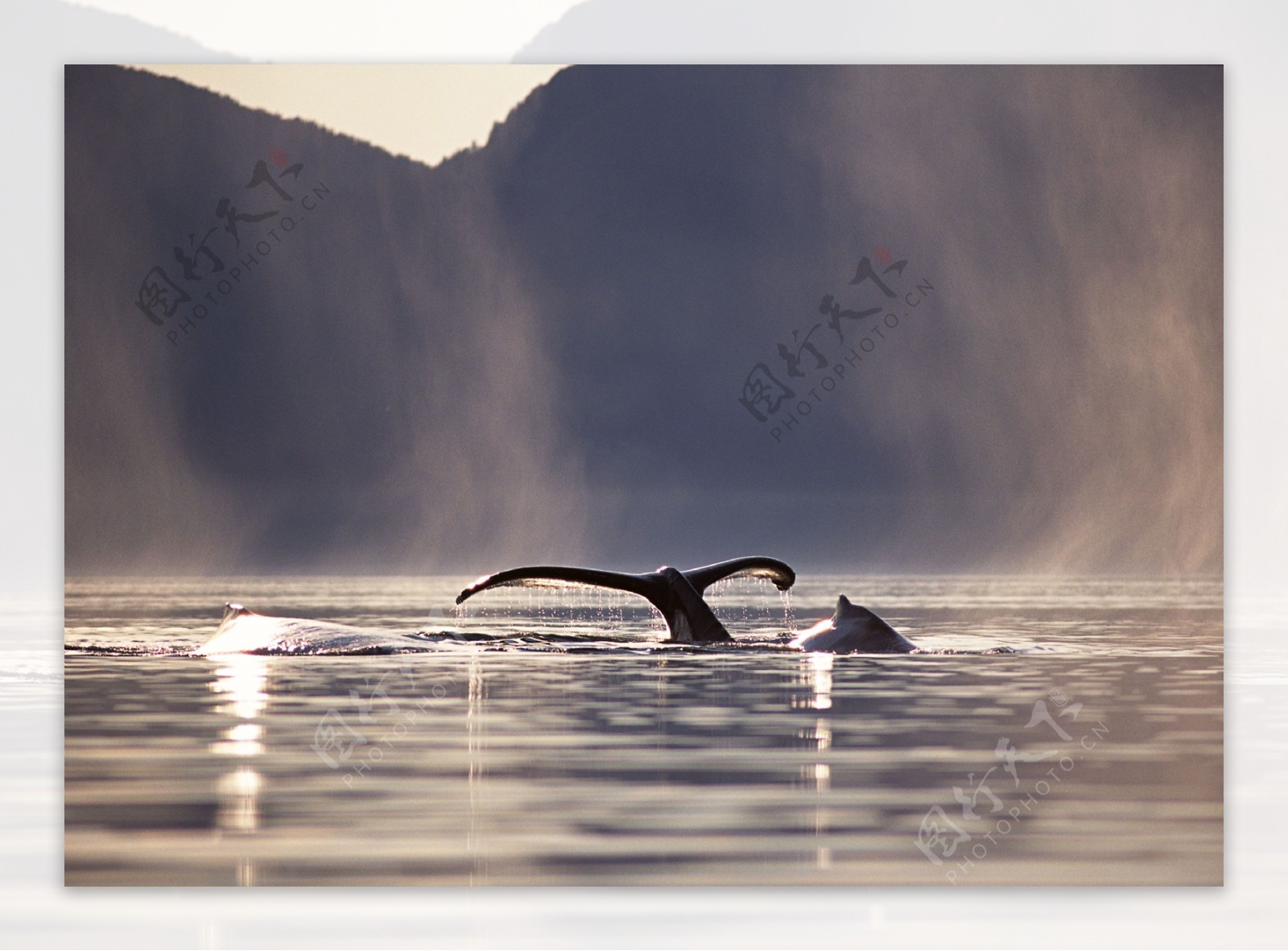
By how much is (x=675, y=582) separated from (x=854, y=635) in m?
1.28

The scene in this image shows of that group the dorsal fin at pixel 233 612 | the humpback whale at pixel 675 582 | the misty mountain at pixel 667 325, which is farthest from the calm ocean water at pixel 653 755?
the misty mountain at pixel 667 325

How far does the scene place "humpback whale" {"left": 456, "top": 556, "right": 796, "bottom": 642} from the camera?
9.57 m

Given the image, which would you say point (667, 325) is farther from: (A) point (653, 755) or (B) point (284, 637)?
(B) point (284, 637)

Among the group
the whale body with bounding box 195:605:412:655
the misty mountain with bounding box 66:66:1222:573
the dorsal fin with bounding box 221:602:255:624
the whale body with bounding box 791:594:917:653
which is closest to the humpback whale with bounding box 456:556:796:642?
the misty mountain with bounding box 66:66:1222:573

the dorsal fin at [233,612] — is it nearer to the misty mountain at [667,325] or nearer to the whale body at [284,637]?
the whale body at [284,637]

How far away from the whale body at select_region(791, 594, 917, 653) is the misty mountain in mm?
479

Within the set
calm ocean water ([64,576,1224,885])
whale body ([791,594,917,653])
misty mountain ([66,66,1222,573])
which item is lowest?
calm ocean water ([64,576,1224,885])

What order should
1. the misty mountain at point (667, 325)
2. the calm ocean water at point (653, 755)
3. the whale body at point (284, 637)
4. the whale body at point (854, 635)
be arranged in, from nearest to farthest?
the calm ocean water at point (653, 755) → the misty mountain at point (667, 325) → the whale body at point (284, 637) → the whale body at point (854, 635)

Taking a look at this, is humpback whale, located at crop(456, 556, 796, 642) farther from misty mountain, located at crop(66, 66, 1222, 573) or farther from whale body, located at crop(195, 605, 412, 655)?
whale body, located at crop(195, 605, 412, 655)

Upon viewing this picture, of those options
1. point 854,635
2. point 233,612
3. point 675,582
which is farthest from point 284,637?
point 854,635

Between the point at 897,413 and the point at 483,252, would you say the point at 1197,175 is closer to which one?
the point at 897,413

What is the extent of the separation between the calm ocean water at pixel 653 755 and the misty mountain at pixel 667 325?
1.33 feet

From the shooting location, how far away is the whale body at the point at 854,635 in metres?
9.94

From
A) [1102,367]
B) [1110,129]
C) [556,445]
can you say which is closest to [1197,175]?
[1110,129]
